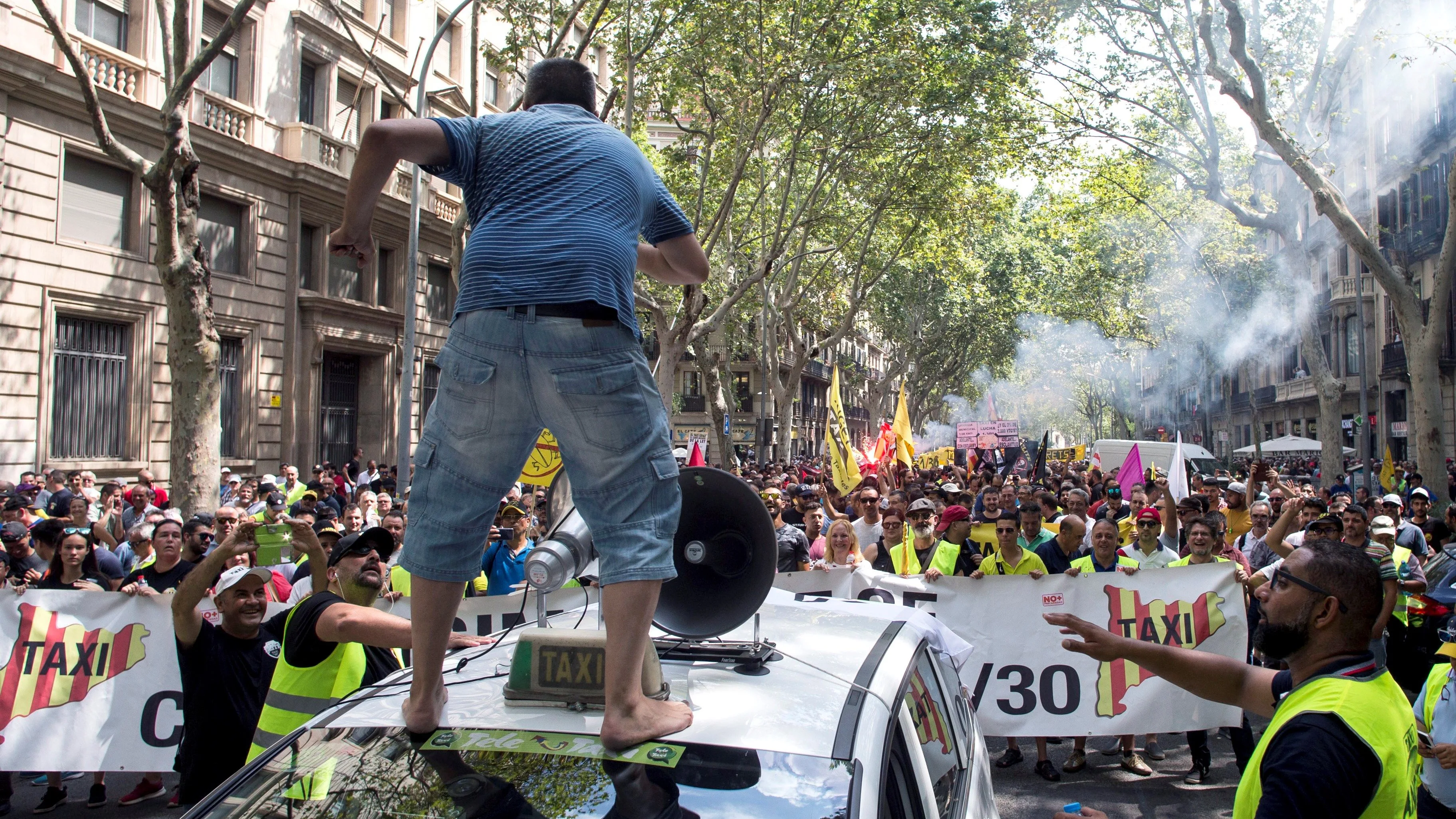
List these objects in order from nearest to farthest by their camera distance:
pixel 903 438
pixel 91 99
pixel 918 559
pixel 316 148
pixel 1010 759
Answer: pixel 1010 759
pixel 918 559
pixel 91 99
pixel 903 438
pixel 316 148

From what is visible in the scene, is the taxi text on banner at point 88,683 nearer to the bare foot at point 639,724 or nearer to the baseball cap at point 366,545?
the baseball cap at point 366,545

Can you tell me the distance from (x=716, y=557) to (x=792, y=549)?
6005mm

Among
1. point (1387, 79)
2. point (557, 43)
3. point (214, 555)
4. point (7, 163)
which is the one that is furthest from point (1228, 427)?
point (214, 555)

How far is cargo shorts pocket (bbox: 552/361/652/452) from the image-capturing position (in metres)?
2.43

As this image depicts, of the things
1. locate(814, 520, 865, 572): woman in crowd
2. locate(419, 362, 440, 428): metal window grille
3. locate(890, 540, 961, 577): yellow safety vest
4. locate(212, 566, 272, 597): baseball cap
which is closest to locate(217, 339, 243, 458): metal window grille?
locate(419, 362, 440, 428): metal window grille

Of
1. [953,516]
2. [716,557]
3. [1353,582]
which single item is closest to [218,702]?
[716,557]

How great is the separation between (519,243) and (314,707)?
231cm

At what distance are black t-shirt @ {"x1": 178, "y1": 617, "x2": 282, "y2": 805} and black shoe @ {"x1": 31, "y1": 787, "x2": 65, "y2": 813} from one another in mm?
2509

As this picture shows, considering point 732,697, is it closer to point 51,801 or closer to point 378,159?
point 378,159

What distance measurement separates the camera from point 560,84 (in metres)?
2.72

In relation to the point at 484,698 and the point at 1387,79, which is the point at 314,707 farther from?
the point at 1387,79

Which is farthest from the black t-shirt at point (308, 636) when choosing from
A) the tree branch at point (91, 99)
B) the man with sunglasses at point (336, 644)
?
the tree branch at point (91, 99)

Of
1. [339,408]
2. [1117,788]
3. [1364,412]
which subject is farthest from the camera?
[339,408]

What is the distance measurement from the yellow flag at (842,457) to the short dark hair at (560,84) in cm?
1418
